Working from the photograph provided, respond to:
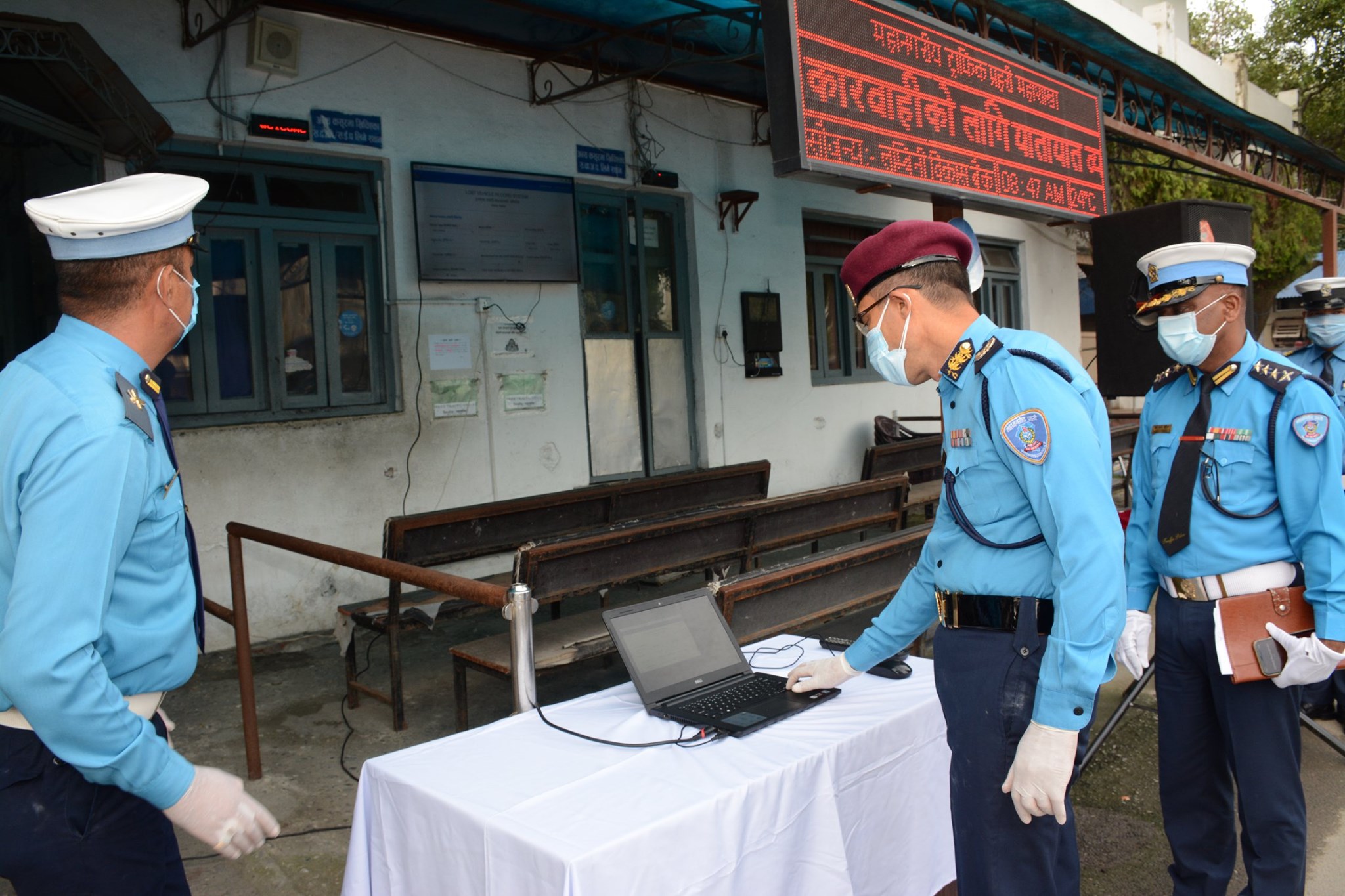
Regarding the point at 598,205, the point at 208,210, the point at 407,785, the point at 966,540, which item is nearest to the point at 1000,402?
Answer: the point at 966,540

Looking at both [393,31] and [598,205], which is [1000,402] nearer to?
[393,31]

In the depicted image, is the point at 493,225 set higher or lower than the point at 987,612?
higher

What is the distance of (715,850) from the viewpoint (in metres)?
1.69

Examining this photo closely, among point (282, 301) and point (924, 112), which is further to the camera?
point (282, 301)

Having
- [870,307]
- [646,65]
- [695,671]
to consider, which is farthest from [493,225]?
[870,307]

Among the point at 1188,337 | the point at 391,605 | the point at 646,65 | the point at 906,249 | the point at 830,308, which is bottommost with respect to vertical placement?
the point at 391,605

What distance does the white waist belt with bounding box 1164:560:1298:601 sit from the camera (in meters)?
2.48

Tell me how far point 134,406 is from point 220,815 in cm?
64

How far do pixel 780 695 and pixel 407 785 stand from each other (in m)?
0.85

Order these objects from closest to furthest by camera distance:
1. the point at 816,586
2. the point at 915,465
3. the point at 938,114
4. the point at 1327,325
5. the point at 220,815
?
1. the point at 220,815
2. the point at 816,586
3. the point at 1327,325
4. the point at 938,114
5. the point at 915,465

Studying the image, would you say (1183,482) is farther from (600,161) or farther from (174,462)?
(600,161)

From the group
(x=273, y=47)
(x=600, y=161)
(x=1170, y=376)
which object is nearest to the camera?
(x=1170, y=376)

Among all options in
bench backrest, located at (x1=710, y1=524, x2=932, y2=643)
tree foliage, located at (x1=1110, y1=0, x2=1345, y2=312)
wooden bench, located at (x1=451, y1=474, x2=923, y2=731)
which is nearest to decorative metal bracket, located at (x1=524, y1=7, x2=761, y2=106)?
wooden bench, located at (x1=451, y1=474, x2=923, y2=731)

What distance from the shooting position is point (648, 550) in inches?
163
